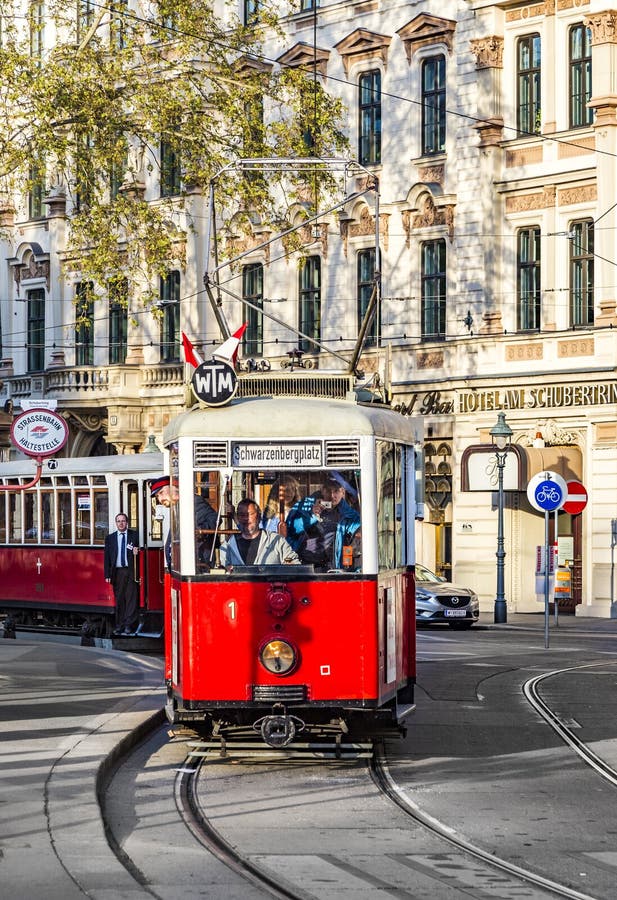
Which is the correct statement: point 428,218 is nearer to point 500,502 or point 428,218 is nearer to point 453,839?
point 500,502

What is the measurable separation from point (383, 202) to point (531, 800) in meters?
34.4

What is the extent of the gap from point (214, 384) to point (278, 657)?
212 centimetres

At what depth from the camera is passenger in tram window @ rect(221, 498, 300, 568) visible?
13672 mm

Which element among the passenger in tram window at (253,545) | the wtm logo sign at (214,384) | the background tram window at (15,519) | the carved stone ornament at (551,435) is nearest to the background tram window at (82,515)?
the background tram window at (15,519)

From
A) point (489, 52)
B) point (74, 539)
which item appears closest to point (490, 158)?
point (489, 52)

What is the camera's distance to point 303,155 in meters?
24.2

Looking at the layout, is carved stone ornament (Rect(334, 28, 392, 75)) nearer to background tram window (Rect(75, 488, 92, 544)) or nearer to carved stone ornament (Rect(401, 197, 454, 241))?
carved stone ornament (Rect(401, 197, 454, 241))

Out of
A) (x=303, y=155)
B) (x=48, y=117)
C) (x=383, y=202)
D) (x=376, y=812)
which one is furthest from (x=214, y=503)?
(x=383, y=202)

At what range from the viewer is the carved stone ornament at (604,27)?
39438 millimetres

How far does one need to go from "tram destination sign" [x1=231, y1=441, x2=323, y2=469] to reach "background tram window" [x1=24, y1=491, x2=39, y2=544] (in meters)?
19.4

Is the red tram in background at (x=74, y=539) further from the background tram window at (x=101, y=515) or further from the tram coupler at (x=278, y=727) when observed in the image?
the tram coupler at (x=278, y=727)

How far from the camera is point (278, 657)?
A: 1347cm

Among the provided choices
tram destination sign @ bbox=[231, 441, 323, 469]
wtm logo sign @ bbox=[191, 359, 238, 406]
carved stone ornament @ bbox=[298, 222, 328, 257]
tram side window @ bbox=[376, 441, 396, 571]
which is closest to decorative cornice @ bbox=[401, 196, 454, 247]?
carved stone ornament @ bbox=[298, 222, 328, 257]

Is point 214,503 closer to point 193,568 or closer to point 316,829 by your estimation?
point 193,568
